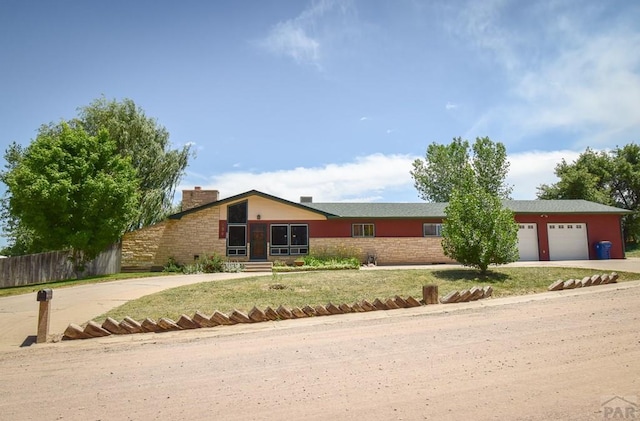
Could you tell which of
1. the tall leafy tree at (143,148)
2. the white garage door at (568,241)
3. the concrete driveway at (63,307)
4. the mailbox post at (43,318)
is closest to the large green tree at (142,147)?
the tall leafy tree at (143,148)

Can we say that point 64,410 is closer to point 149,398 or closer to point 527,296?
point 149,398

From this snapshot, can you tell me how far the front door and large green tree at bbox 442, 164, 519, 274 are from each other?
1109 centimetres

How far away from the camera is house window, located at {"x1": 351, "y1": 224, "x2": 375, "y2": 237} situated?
22.8 m

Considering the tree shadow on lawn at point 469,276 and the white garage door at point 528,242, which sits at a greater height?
the white garage door at point 528,242

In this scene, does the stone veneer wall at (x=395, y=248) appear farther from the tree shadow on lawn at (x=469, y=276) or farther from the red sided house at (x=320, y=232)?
the tree shadow on lawn at (x=469, y=276)

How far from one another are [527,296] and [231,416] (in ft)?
31.3

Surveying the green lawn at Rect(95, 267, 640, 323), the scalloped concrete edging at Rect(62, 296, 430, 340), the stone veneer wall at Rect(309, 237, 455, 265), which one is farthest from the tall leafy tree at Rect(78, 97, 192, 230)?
the scalloped concrete edging at Rect(62, 296, 430, 340)

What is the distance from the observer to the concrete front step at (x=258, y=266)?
19953mm

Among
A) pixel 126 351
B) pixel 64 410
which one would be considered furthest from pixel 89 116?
pixel 64 410

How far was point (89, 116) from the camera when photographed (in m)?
28.8

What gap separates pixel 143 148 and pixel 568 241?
Answer: 99.2 ft

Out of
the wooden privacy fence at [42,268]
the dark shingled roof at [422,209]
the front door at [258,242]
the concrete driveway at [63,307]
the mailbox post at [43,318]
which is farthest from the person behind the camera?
the dark shingled roof at [422,209]

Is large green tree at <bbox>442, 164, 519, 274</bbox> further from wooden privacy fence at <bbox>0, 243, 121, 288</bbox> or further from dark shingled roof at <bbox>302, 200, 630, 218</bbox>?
wooden privacy fence at <bbox>0, 243, 121, 288</bbox>

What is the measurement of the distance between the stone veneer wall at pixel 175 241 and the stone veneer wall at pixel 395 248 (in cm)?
575
